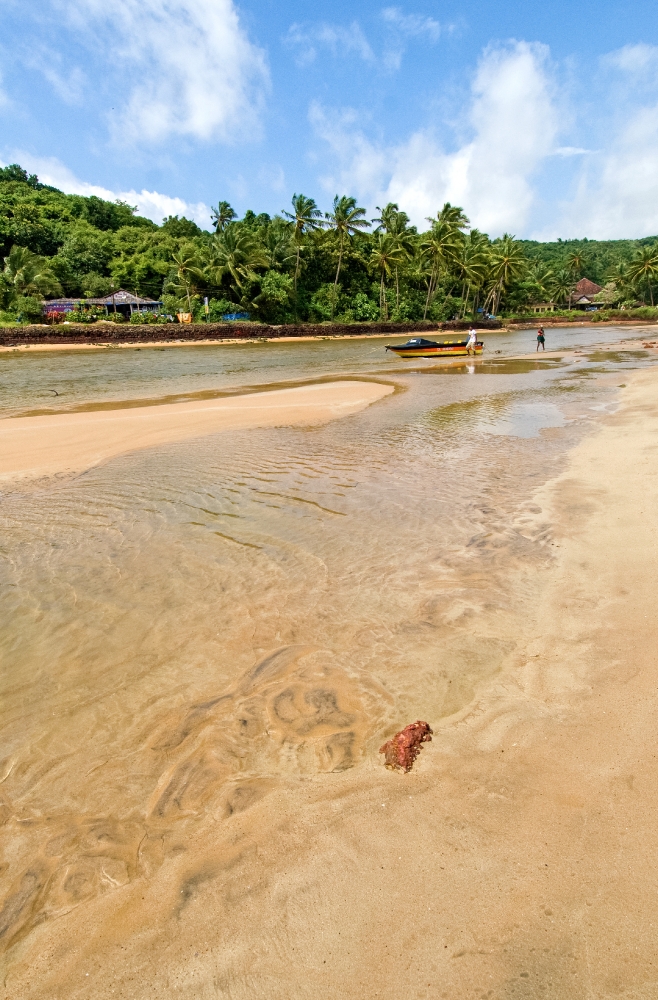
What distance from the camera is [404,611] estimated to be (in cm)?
473

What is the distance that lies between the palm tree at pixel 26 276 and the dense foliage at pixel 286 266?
0.12 meters

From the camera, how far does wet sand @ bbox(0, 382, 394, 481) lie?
1099 cm

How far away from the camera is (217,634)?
14.8ft

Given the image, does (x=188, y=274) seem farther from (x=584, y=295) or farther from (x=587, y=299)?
(x=584, y=295)

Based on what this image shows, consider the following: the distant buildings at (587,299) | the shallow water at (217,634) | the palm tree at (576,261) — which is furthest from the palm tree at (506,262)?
the shallow water at (217,634)

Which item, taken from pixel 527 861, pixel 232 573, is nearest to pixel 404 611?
pixel 232 573

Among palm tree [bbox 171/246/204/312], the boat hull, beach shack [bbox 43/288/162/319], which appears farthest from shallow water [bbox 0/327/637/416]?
palm tree [bbox 171/246/204/312]

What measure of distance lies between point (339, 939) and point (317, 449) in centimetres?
989

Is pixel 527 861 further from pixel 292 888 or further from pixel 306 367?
pixel 306 367

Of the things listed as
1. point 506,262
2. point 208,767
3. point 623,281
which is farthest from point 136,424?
point 623,281

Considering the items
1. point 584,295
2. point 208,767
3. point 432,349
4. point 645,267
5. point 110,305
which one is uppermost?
point 645,267

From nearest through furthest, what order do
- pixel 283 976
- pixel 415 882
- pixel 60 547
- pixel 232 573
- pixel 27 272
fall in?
pixel 283 976
pixel 415 882
pixel 232 573
pixel 60 547
pixel 27 272

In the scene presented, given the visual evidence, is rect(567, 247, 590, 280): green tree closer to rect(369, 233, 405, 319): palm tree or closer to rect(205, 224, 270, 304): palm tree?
rect(369, 233, 405, 319): palm tree

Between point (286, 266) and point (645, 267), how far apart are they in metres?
58.8
